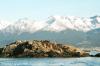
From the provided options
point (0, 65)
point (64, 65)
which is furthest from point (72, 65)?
point (0, 65)

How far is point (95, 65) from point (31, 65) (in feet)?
71.9

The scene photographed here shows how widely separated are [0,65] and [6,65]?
2077 millimetres

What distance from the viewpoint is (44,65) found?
15062 cm

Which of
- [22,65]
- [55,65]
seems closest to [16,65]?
A: [22,65]

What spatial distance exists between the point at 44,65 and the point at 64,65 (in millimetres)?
6592

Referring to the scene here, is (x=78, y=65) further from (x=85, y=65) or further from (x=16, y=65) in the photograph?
(x=16, y=65)

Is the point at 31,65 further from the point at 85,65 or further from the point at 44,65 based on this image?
the point at 85,65

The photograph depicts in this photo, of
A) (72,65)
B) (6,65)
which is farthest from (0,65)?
(72,65)

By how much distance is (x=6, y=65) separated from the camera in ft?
494

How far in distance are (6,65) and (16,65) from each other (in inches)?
163

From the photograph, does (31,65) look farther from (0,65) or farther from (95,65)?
(95,65)

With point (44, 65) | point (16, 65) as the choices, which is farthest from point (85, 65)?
point (16, 65)

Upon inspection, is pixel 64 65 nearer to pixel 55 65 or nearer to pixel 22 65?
pixel 55 65

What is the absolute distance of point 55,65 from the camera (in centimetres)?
14988
